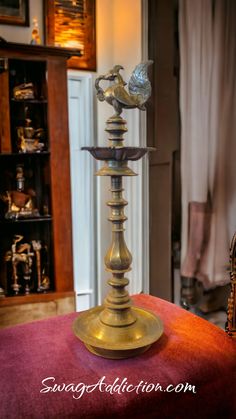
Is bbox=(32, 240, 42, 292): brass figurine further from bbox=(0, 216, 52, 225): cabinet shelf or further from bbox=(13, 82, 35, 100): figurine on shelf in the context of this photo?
bbox=(13, 82, 35, 100): figurine on shelf

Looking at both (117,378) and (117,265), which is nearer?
(117,378)

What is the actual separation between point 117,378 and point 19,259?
47.3 inches

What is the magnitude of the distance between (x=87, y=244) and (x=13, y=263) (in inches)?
18.2

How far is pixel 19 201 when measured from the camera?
1.81 metres

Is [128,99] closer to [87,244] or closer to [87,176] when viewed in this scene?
[87,176]

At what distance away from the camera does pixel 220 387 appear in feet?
2.60

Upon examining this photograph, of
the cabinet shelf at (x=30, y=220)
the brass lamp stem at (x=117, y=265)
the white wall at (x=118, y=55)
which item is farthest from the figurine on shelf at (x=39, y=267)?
the brass lamp stem at (x=117, y=265)

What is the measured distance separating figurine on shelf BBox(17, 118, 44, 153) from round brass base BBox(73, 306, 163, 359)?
3.56 feet

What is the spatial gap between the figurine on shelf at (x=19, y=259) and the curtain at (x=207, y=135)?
808mm

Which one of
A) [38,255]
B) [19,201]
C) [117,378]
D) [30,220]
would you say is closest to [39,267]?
[38,255]

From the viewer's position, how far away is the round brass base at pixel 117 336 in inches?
30.9

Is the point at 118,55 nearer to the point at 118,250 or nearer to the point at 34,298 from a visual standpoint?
the point at 34,298

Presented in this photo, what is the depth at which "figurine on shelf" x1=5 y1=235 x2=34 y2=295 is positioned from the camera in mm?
1817

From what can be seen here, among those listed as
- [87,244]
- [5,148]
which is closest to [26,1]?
[5,148]
